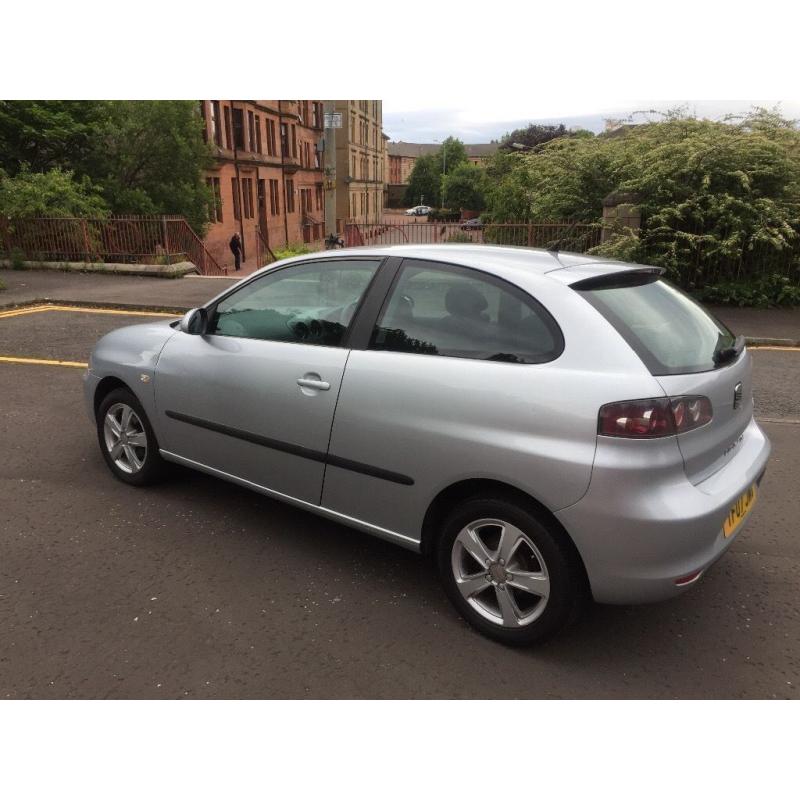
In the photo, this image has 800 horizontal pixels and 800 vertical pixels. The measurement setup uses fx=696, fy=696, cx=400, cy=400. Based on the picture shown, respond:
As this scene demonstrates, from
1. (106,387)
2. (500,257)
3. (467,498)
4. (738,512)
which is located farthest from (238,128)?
(738,512)

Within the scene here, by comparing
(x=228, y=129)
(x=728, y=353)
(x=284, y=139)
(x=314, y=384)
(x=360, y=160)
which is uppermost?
(x=284, y=139)

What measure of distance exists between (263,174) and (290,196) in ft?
22.6

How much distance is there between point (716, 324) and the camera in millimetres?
3328

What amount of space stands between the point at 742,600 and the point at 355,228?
1503 centimetres

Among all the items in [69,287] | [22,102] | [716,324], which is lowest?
[69,287]

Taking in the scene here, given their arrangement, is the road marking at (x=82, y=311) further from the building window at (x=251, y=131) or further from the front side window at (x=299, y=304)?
the building window at (x=251, y=131)

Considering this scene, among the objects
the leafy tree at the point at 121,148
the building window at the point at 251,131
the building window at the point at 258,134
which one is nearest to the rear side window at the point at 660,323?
the leafy tree at the point at 121,148

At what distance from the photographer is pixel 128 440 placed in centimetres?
443

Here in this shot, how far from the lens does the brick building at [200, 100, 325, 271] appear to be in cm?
3603

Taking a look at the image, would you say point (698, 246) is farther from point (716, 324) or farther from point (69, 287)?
point (69, 287)

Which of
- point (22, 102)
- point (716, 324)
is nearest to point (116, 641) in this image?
point (716, 324)

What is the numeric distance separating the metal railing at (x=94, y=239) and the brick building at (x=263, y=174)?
12462 millimetres

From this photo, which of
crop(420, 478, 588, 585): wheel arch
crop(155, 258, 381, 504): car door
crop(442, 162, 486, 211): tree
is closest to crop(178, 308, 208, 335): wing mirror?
crop(155, 258, 381, 504): car door

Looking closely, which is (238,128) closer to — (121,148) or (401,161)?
(121,148)
